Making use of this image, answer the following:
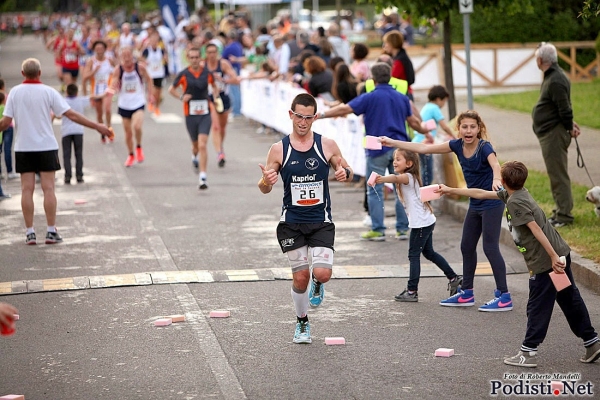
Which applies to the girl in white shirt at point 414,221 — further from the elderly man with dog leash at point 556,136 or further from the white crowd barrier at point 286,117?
the white crowd barrier at point 286,117

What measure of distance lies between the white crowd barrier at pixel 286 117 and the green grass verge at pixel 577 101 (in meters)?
5.22

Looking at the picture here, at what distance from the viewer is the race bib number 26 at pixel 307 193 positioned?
7.59 m

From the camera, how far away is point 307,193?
760 cm

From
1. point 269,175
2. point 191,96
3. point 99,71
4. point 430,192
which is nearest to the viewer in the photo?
point 269,175

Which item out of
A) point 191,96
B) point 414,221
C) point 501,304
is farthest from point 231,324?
point 191,96

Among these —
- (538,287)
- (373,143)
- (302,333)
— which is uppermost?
(373,143)

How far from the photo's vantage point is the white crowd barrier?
15.1 m

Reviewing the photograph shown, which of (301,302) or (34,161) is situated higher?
(34,161)

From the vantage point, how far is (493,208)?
8594mm

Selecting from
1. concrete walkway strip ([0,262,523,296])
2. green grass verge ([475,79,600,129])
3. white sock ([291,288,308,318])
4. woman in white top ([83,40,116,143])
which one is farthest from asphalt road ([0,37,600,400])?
green grass verge ([475,79,600,129])

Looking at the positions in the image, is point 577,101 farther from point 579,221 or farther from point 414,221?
point 414,221

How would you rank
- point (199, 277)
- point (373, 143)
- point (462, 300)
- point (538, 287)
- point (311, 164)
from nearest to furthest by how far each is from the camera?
point (538, 287), point (311, 164), point (462, 300), point (373, 143), point (199, 277)

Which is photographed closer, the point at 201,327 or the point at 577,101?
the point at 201,327

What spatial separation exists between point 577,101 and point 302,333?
1683cm
